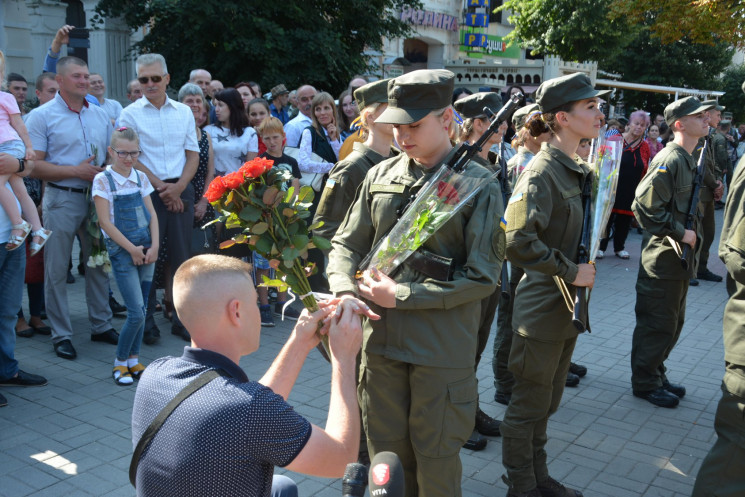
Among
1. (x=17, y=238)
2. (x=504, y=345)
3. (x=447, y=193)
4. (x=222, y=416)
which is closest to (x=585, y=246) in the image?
(x=447, y=193)

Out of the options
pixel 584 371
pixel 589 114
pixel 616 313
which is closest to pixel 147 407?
pixel 589 114

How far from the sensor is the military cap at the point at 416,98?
123 inches

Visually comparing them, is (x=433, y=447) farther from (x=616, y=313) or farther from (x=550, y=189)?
(x=616, y=313)

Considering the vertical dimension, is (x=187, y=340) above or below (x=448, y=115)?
below

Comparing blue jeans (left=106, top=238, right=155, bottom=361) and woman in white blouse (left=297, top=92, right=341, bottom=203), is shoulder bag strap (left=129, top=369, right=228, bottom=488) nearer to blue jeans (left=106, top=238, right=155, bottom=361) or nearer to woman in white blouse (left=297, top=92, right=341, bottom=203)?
blue jeans (left=106, top=238, right=155, bottom=361)

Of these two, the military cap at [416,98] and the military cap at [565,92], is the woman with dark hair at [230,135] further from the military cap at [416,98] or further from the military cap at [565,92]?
the military cap at [416,98]

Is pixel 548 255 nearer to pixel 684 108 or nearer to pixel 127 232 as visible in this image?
pixel 684 108

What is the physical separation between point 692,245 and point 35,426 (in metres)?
4.99

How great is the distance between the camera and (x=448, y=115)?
329 centimetres

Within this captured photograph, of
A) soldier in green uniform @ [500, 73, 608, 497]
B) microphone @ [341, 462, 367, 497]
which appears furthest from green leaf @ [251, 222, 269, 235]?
soldier in green uniform @ [500, 73, 608, 497]

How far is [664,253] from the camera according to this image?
5.46 meters

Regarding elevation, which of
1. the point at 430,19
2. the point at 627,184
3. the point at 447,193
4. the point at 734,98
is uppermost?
the point at 430,19

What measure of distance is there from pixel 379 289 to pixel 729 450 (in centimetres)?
199

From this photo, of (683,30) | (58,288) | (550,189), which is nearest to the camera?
(550,189)
